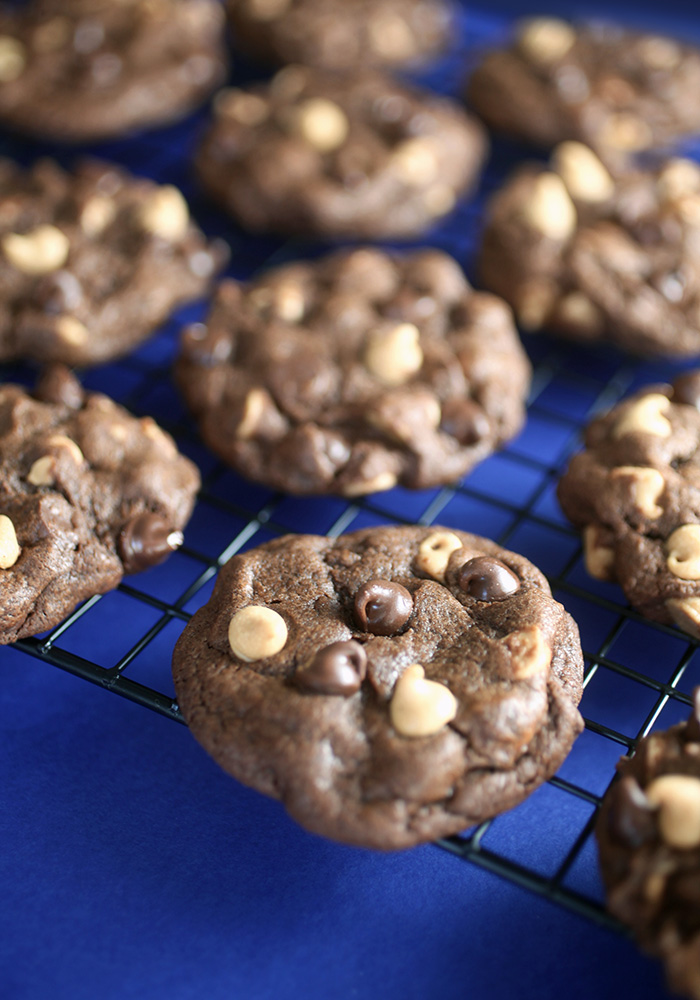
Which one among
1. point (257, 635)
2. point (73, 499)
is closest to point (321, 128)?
point (73, 499)

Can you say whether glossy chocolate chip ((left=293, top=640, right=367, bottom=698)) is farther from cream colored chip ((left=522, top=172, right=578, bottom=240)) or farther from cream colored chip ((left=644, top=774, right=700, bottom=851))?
cream colored chip ((left=522, top=172, right=578, bottom=240))

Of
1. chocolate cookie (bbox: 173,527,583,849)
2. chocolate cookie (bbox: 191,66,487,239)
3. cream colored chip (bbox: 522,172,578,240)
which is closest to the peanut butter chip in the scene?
chocolate cookie (bbox: 173,527,583,849)

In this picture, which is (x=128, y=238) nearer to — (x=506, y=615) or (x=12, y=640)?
(x=12, y=640)

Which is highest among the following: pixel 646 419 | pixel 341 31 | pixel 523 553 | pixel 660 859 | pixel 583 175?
pixel 341 31

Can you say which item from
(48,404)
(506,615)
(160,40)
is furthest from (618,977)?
(160,40)

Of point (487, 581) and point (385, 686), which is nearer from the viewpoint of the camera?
point (385, 686)

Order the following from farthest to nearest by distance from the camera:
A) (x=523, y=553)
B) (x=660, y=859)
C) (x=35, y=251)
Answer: (x=35, y=251)
(x=523, y=553)
(x=660, y=859)

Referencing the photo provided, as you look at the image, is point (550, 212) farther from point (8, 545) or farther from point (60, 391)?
point (8, 545)
